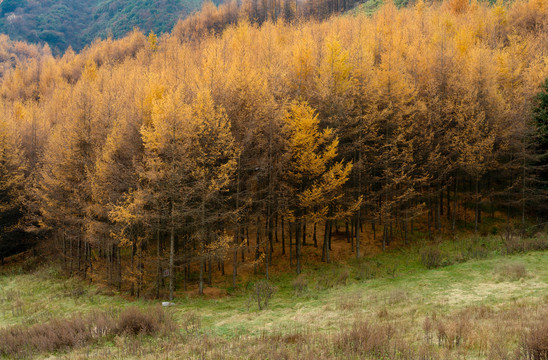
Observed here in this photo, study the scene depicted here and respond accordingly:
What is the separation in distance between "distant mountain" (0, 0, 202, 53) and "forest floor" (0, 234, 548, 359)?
141 m

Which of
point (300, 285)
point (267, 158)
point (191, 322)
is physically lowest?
point (300, 285)

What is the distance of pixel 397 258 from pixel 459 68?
1744cm

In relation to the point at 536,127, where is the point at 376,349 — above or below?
below

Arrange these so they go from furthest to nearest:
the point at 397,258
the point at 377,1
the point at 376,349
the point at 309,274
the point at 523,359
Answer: the point at 377,1
the point at 397,258
the point at 309,274
the point at 376,349
the point at 523,359

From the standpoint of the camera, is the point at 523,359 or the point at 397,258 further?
the point at 397,258

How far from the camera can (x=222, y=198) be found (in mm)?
17938

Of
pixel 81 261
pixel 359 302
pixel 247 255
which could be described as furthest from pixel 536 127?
pixel 81 261

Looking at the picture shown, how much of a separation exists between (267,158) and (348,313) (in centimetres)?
1053

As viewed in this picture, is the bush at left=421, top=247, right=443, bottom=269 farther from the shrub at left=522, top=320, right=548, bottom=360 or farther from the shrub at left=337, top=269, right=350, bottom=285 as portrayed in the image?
Answer: the shrub at left=522, top=320, right=548, bottom=360

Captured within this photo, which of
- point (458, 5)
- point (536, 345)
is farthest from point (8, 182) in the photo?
point (458, 5)

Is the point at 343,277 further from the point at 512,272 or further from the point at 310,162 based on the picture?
the point at 512,272

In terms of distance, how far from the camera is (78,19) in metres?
154

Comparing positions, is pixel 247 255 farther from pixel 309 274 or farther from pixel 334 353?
pixel 334 353

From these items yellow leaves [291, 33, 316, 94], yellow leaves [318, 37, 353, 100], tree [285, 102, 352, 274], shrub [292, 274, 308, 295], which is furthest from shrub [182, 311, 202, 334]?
yellow leaves [291, 33, 316, 94]
